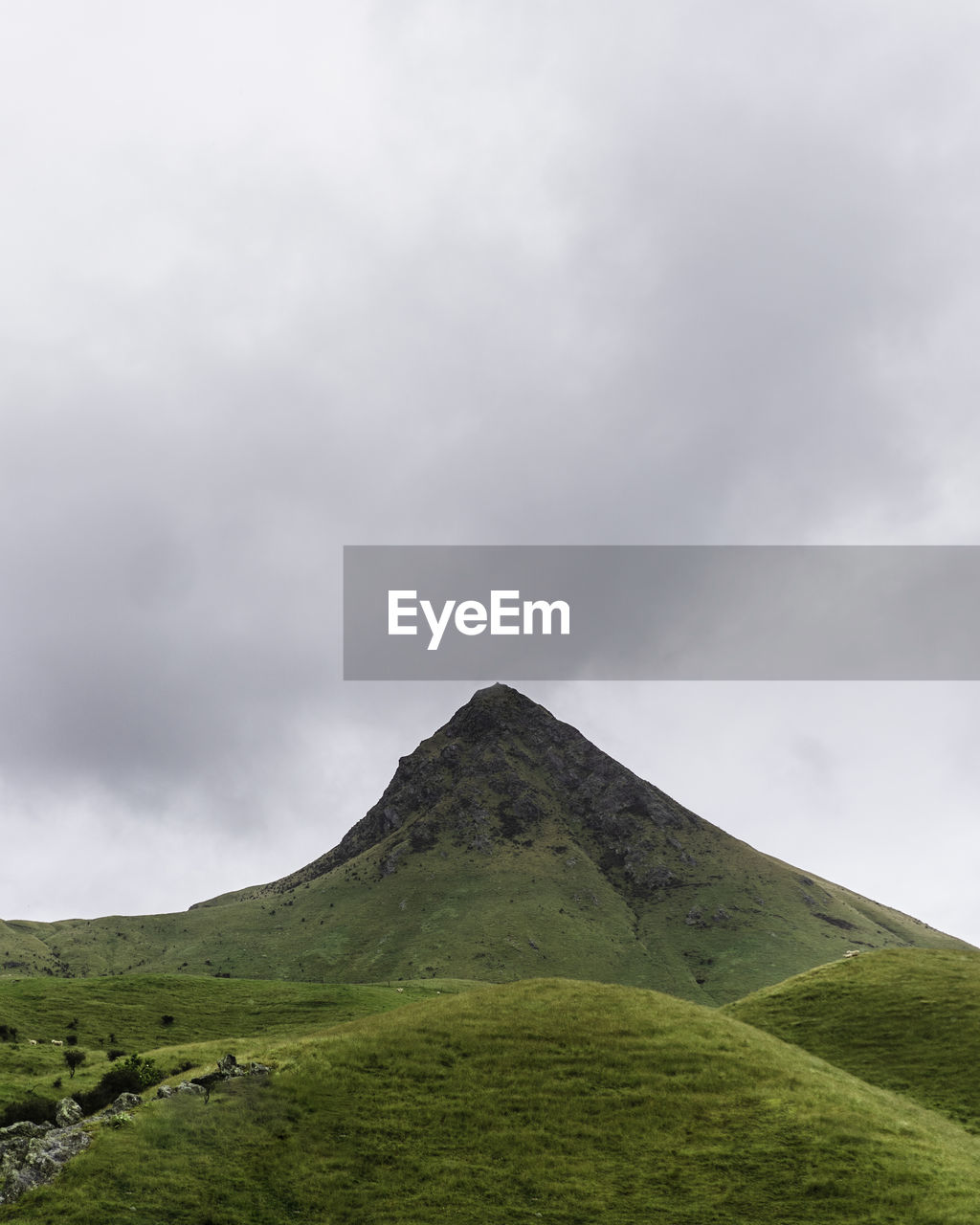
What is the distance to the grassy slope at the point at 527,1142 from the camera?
107 ft

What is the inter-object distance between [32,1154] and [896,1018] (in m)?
69.7

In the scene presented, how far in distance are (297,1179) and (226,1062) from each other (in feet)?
38.8

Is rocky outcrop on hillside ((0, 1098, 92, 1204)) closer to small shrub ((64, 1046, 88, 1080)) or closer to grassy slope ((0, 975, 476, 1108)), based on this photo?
grassy slope ((0, 975, 476, 1108))

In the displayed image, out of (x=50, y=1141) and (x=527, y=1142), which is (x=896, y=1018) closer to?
(x=527, y=1142)

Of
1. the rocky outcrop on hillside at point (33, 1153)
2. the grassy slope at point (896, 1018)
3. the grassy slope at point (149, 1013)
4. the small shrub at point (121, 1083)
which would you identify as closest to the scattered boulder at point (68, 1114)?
the rocky outcrop on hillside at point (33, 1153)

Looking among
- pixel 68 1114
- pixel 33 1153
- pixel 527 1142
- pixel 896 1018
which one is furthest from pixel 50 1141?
pixel 896 1018

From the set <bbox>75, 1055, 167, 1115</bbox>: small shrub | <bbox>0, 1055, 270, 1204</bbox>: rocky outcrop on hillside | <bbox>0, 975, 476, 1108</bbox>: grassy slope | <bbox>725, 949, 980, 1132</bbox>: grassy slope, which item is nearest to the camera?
<bbox>0, 1055, 270, 1204</bbox>: rocky outcrop on hillside

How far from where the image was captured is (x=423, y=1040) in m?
49.5

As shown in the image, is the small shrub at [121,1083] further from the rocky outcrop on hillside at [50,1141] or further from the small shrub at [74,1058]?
the small shrub at [74,1058]

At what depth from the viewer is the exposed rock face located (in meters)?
30.8

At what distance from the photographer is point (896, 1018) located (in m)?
69.4

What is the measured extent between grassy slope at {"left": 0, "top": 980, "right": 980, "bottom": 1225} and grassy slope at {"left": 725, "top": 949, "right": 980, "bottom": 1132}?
7799 mm

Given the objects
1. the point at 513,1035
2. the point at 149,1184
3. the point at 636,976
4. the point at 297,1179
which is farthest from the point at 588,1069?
the point at 636,976

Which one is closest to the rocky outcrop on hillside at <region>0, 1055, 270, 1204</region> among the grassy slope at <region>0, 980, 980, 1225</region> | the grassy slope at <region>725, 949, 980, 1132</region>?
the grassy slope at <region>0, 980, 980, 1225</region>
